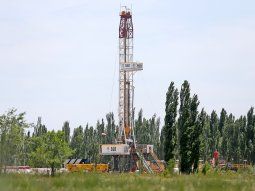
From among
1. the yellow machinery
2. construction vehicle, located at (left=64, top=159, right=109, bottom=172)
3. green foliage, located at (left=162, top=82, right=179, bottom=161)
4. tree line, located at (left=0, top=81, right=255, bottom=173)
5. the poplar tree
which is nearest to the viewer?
the yellow machinery

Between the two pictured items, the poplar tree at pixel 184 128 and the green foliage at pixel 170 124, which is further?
the green foliage at pixel 170 124

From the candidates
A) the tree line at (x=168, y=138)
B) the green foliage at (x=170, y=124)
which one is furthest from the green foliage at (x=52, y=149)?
the green foliage at (x=170, y=124)

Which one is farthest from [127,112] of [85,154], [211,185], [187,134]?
[211,185]

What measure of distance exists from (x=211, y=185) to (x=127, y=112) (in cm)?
7070

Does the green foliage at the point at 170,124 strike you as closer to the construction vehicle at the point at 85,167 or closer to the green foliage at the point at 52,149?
the construction vehicle at the point at 85,167

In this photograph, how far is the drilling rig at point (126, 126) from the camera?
75938mm

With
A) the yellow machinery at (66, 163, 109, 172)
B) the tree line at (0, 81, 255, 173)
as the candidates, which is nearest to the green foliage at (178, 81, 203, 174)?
the tree line at (0, 81, 255, 173)

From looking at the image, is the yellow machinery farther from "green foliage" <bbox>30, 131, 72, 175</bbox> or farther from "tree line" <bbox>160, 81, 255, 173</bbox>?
"tree line" <bbox>160, 81, 255, 173</bbox>

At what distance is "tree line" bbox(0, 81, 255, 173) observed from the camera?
48.5 meters

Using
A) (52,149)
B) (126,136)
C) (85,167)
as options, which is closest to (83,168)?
(52,149)

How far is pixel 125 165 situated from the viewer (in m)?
77.6

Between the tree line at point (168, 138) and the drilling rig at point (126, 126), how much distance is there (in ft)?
17.0

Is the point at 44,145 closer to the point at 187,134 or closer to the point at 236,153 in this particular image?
the point at 187,134

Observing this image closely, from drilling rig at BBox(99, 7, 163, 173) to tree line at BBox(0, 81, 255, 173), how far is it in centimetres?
518
